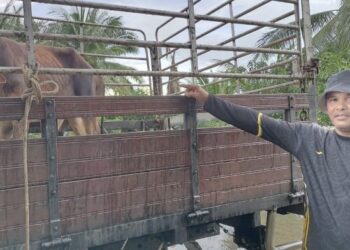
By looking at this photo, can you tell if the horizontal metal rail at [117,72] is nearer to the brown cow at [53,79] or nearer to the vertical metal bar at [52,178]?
the vertical metal bar at [52,178]

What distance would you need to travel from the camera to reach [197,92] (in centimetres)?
244

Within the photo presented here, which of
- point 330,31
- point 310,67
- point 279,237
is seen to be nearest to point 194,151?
point 310,67

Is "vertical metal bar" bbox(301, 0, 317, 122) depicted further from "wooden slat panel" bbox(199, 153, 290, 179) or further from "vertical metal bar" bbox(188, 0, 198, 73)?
"vertical metal bar" bbox(188, 0, 198, 73)

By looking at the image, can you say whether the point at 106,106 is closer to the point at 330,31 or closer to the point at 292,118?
the point at 292,118

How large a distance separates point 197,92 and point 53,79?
6.45 ft

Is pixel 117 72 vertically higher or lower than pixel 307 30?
lower

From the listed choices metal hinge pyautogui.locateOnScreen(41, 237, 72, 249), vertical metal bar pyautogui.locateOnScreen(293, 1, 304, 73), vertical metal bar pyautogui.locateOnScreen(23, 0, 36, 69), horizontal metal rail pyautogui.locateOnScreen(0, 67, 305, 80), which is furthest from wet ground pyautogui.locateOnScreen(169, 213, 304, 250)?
vertical metal bar pyautogui.locateOnScreen(23, 0, 36, 69)

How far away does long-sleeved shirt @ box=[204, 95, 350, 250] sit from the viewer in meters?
2.02

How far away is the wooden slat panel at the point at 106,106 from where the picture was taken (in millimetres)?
1961

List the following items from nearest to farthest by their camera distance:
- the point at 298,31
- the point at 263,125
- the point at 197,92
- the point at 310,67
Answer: the point at 263,125
the point at 197,92
the point at 310,67
the point at 298,31

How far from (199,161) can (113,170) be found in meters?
0.55

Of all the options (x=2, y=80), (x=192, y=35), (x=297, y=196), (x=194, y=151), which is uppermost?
(x=192, y=35)

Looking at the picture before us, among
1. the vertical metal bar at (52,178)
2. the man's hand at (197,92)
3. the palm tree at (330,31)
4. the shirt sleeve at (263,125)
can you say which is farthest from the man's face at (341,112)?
the palm tree at (330,31)

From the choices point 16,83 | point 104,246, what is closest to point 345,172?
point 104,246
